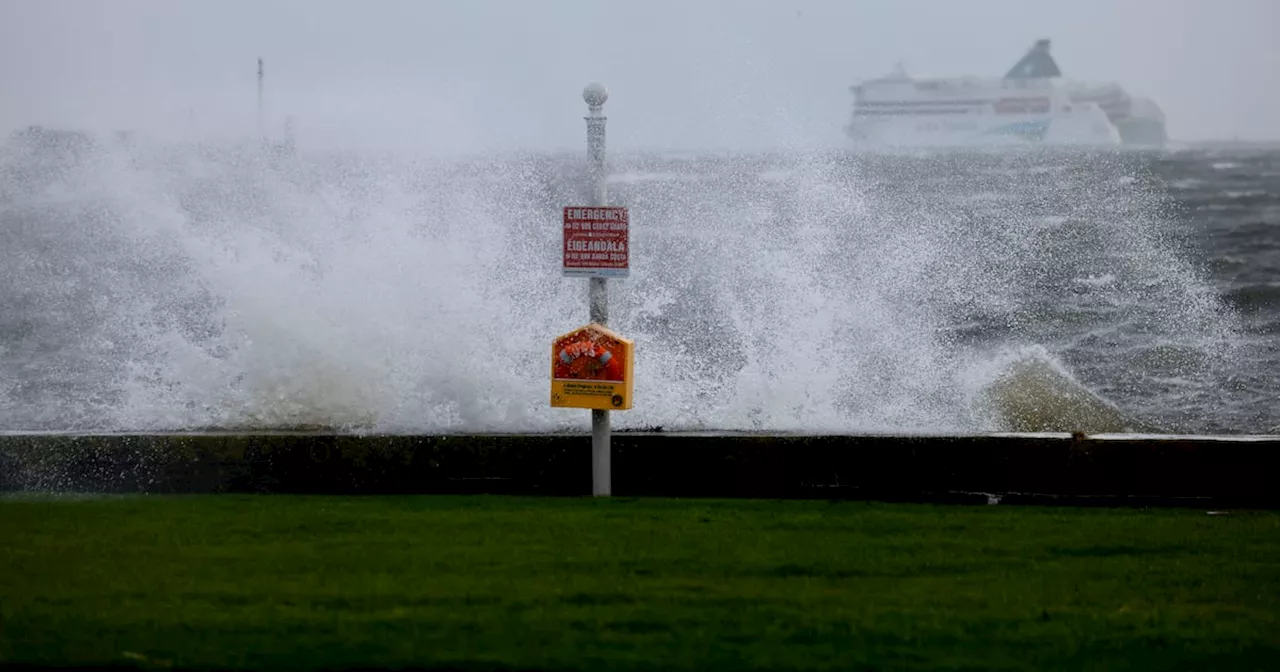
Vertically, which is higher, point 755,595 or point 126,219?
point 126,219

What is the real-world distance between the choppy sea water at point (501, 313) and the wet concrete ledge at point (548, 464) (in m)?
1.48

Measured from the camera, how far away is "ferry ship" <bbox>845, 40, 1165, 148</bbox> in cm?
7744

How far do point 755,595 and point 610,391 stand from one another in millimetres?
→ 2472

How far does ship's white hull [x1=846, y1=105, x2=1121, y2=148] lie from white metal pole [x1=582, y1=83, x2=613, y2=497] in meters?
69.9

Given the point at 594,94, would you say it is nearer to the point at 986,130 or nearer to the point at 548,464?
the point at 548,464

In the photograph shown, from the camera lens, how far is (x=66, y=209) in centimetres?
2325

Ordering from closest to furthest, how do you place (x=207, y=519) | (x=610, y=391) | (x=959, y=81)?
(x=207, y=519) < (x=610, y=391) < (x=959, y=81)

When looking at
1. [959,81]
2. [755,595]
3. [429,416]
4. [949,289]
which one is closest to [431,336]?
[429,416]

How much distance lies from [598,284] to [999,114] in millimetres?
74999

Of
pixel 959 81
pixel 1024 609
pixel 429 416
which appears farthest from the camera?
pixel 959 81

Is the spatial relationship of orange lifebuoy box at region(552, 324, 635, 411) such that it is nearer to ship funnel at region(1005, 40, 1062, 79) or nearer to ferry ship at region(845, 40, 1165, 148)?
ferry ship at region(845, 40, 1165, 148)

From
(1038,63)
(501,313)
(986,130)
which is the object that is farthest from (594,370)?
(1038,63)

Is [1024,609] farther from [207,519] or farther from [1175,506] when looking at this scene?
[207,519]

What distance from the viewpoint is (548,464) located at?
852cm
